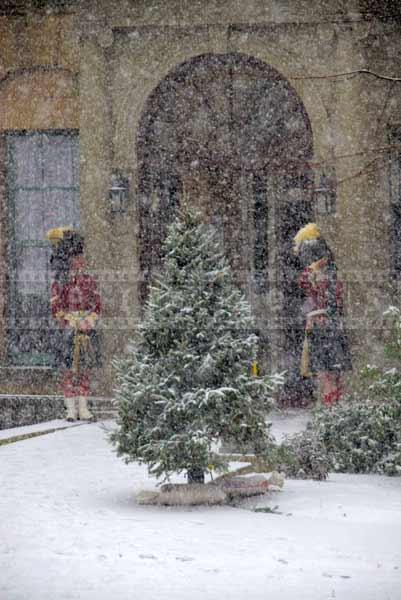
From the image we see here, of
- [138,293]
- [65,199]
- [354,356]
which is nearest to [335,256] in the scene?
[354,356]

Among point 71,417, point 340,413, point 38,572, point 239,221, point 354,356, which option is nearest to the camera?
point 38,572

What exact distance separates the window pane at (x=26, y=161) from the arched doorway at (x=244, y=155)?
61.4 inches

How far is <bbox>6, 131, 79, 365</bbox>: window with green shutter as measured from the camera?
15.5 meters

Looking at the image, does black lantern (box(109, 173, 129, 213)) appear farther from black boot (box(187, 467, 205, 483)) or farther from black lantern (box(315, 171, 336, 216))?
black boot (box(187, 467, 205, 483))

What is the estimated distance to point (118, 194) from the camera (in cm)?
1451

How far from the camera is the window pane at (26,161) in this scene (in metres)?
15.6

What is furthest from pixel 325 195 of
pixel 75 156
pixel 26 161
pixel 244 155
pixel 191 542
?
pixel 191 542

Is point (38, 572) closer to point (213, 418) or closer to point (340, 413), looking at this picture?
point (213, 418)

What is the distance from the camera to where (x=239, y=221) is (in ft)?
49.8

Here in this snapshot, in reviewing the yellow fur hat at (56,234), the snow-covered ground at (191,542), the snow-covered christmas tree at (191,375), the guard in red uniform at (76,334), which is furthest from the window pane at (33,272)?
the snow-covered christmas tree at (191,375)

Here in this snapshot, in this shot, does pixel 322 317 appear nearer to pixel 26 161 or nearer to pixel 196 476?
pixel 26 161

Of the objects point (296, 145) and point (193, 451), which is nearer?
point (193, 451)

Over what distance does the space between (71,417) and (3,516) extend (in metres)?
5.85

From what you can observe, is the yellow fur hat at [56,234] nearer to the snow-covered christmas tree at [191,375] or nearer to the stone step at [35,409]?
the stone step at [35,409]
